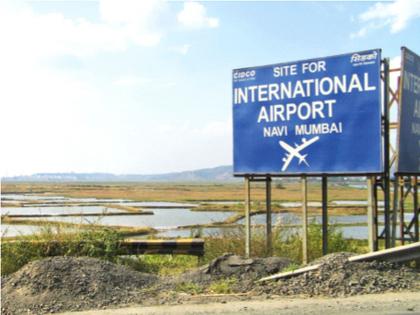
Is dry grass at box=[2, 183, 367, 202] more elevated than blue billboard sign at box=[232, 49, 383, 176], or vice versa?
blue billboard sign at box=[232, 49, 383, 176]

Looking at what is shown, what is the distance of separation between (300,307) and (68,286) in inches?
143

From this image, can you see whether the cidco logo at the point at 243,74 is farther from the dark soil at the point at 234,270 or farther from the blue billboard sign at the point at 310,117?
the dark soil at the point at 234,270

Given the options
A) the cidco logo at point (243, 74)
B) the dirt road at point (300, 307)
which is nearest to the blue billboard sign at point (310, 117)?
the cidco logo at point (243, 74)

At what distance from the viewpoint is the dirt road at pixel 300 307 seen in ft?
23.0

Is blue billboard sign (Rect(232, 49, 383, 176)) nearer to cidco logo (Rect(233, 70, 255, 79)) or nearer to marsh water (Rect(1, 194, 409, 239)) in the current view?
cidco logo (Rect(233, 70, 255, 79))

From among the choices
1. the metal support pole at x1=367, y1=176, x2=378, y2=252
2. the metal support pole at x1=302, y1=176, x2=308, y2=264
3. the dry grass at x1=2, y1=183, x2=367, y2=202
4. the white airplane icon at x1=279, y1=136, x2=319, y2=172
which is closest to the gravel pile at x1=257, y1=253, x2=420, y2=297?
the metal support pole at x1=367, y1=176, x2=378, y2=252

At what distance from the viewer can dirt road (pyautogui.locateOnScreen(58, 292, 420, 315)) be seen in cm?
701

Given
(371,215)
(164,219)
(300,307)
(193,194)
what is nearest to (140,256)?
(371,215)

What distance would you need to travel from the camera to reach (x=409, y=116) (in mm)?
11383

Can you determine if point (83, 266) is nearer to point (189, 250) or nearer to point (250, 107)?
point (189, 250)

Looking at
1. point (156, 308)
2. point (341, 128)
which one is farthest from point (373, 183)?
point (156, 308)

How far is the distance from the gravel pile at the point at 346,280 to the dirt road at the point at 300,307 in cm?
33

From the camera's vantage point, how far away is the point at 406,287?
830 centimetres

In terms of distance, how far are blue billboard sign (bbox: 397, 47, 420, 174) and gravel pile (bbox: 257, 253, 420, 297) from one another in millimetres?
2929
